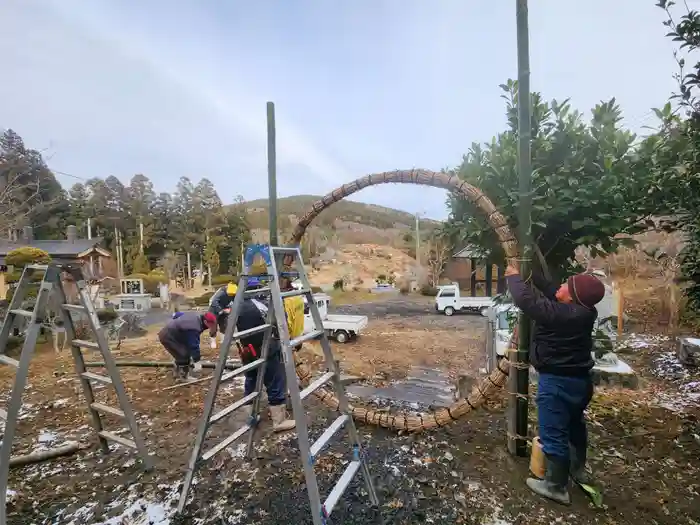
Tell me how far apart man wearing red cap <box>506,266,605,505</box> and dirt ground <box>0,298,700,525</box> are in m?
0.31

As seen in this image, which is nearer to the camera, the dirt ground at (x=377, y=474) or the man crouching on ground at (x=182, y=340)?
the dirt ground at (x=377, y=474)

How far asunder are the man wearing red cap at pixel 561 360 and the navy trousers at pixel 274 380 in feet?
7.86

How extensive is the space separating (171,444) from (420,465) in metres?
2.54

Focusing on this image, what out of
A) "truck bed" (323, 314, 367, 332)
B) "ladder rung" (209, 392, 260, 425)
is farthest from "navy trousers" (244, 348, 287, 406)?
"truck bed" (323, 314, 367, 332)

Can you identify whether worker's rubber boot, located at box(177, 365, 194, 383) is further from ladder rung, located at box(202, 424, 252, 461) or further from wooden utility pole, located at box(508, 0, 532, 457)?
wooden utility pole, located at box(508, 0, 532, 457)

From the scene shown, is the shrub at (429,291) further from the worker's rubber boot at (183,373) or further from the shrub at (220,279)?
the worker's rubber boot at (183,373)

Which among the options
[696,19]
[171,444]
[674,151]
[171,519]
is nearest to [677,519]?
[674,151]

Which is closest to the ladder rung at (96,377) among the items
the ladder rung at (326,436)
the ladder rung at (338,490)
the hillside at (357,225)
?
the ladder rung at (326,436)

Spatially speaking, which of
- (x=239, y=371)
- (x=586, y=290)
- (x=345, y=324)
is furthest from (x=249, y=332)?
(x=345, y=324)

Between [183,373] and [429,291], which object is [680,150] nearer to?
[183,373]

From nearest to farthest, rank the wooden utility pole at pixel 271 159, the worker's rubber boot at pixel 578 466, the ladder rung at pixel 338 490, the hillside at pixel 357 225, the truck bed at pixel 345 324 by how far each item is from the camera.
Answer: the ladder rung at pixel 338 490
the worker's rubber boot at pixel 578 466
the wooden utility pole at pixel 271 159
the truck bed at pixel 345 324
the hillside at pixel 357 225

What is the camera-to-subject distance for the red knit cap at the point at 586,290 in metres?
2.64

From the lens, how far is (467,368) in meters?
9.46

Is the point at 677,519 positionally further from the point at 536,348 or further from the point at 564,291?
the point at 564,291
